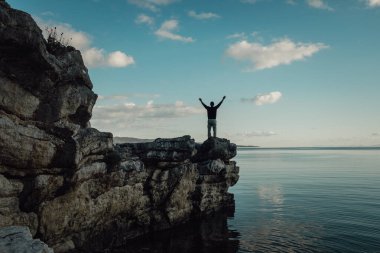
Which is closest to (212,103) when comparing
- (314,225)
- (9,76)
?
(314,225)

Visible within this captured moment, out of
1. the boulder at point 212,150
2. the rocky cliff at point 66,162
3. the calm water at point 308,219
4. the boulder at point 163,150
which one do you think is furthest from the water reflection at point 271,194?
the boulder at point 163,150

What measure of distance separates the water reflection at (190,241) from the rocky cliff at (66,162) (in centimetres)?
116

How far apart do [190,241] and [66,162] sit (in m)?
12.5

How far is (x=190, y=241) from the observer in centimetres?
2622

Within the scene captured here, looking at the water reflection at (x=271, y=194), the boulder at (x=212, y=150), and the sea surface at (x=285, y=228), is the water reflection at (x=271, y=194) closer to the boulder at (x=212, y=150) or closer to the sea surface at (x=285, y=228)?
the sea surface at (x=285, y=228)

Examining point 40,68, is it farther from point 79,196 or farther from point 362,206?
point 362,206

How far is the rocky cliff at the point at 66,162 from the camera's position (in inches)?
674

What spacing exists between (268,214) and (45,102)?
2577 centimetres

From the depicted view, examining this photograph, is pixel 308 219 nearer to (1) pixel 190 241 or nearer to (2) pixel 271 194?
(1) pixel 190 241

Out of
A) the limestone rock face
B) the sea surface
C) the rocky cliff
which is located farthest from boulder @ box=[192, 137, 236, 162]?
the limestone rock face

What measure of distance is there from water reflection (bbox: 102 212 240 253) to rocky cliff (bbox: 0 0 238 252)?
116 centimetres

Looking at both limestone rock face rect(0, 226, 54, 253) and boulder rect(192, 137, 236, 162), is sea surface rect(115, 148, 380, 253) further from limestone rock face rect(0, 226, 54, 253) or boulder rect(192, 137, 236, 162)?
limestone rock face rect(0, 226, 54, 253)

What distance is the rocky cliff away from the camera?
17109 millimetres

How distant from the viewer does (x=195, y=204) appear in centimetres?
3362
